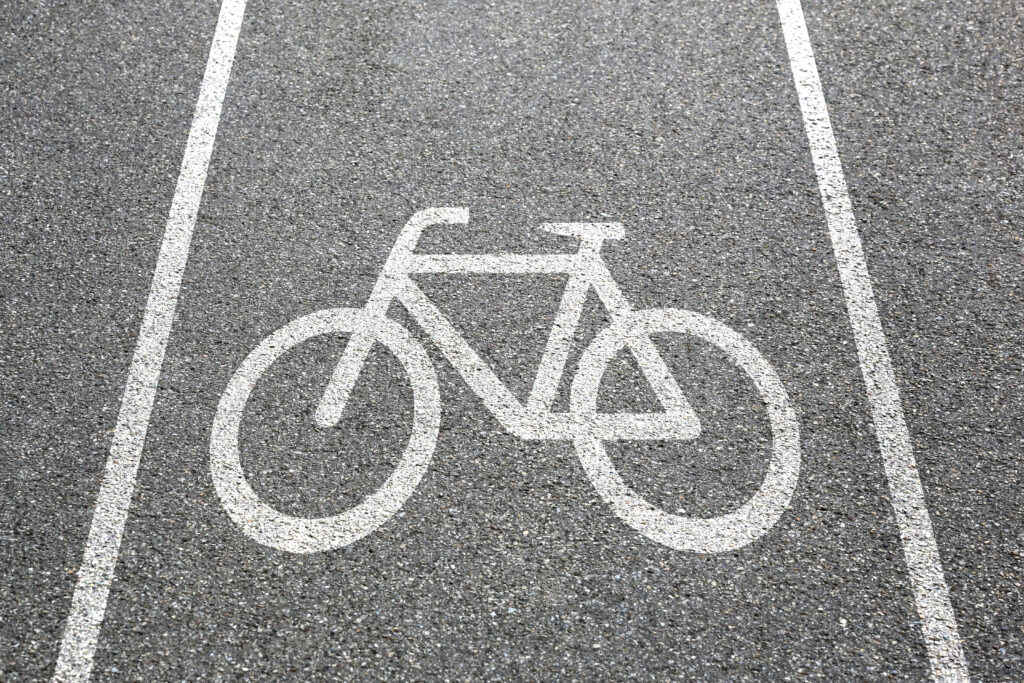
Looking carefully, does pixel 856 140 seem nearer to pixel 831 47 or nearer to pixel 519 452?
pixel 831 47

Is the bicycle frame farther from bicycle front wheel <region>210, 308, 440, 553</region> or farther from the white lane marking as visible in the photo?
the white lane marking

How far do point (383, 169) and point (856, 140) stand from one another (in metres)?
2.49

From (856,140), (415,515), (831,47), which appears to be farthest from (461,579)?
(831,47)

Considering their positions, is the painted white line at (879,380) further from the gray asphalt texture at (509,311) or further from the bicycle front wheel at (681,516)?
the bicycle front wheel at (681,516)

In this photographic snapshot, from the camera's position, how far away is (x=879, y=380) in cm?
406

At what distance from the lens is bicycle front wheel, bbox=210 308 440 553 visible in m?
3.67

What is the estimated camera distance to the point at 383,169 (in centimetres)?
486

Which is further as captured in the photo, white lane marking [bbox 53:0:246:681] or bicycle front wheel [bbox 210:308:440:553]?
bicycle front wheel [bbox 210:308:440:553]

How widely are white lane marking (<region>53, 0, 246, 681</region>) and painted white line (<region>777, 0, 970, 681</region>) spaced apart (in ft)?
10.1

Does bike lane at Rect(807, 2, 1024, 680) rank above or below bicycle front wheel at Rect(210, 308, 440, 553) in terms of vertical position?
above

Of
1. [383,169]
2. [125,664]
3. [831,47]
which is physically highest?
[831,47]

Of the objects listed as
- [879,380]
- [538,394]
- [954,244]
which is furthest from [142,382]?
[954,244]

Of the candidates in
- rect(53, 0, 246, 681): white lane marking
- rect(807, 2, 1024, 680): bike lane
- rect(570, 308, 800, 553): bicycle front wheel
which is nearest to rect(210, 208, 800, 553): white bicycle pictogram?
rect(570, 308, 800, 553): bicycle front wheel

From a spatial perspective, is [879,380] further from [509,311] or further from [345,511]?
[345,511]
